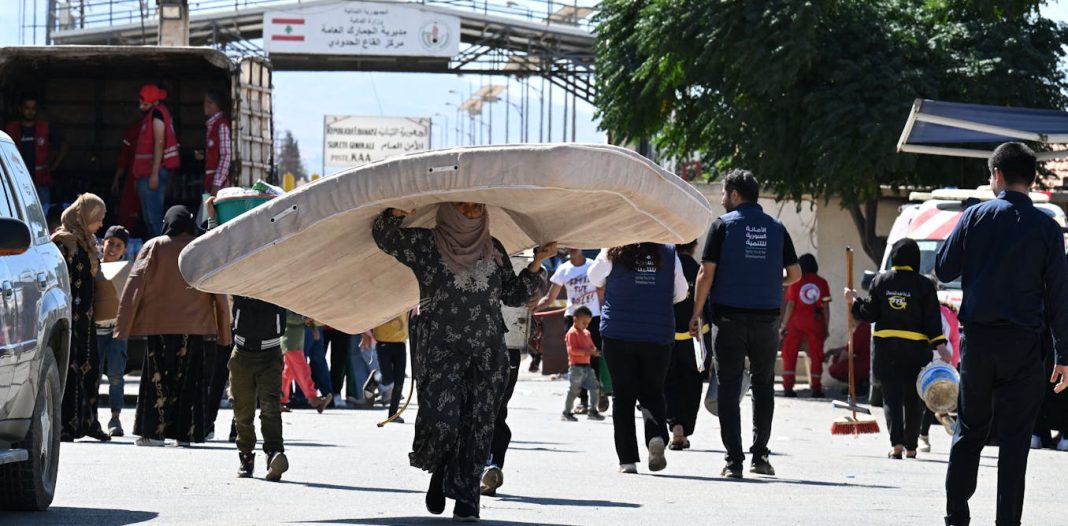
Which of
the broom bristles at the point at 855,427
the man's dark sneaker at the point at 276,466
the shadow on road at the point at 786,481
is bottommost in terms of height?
the broom bristles at the point at 855,427

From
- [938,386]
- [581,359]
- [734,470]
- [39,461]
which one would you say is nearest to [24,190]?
[39,461]

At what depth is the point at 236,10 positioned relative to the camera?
196ft

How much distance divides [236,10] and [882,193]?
1430 inches

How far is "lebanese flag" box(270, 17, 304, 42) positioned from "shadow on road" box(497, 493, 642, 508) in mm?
50365

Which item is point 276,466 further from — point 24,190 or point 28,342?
point 28,342

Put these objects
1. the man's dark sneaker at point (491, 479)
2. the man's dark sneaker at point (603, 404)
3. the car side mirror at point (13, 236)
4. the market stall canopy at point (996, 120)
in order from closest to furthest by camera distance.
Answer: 1. the car side mirror at point (13, 236)
2. the man's dark sneaker at point (491, 479)
3. the market stall canopy at point (996, 120)
4. the man's dark sneaker at point (603, 404)

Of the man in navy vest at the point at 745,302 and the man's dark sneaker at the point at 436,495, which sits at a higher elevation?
the man in navy vest at the point at 745,302

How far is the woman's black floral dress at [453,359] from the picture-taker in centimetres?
904

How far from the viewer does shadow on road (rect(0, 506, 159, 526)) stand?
897 cm

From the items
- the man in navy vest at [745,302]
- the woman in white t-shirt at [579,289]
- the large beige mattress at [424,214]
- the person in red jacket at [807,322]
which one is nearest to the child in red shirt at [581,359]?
the woman in white t-shirt at [579,289]

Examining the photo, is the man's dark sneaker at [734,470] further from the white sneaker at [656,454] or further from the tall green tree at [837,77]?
the tall green tree at [837,77]

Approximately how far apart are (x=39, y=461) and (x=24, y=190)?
1532 mm

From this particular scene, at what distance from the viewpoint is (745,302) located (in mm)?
12320

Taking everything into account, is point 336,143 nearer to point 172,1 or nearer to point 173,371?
point 172,1
